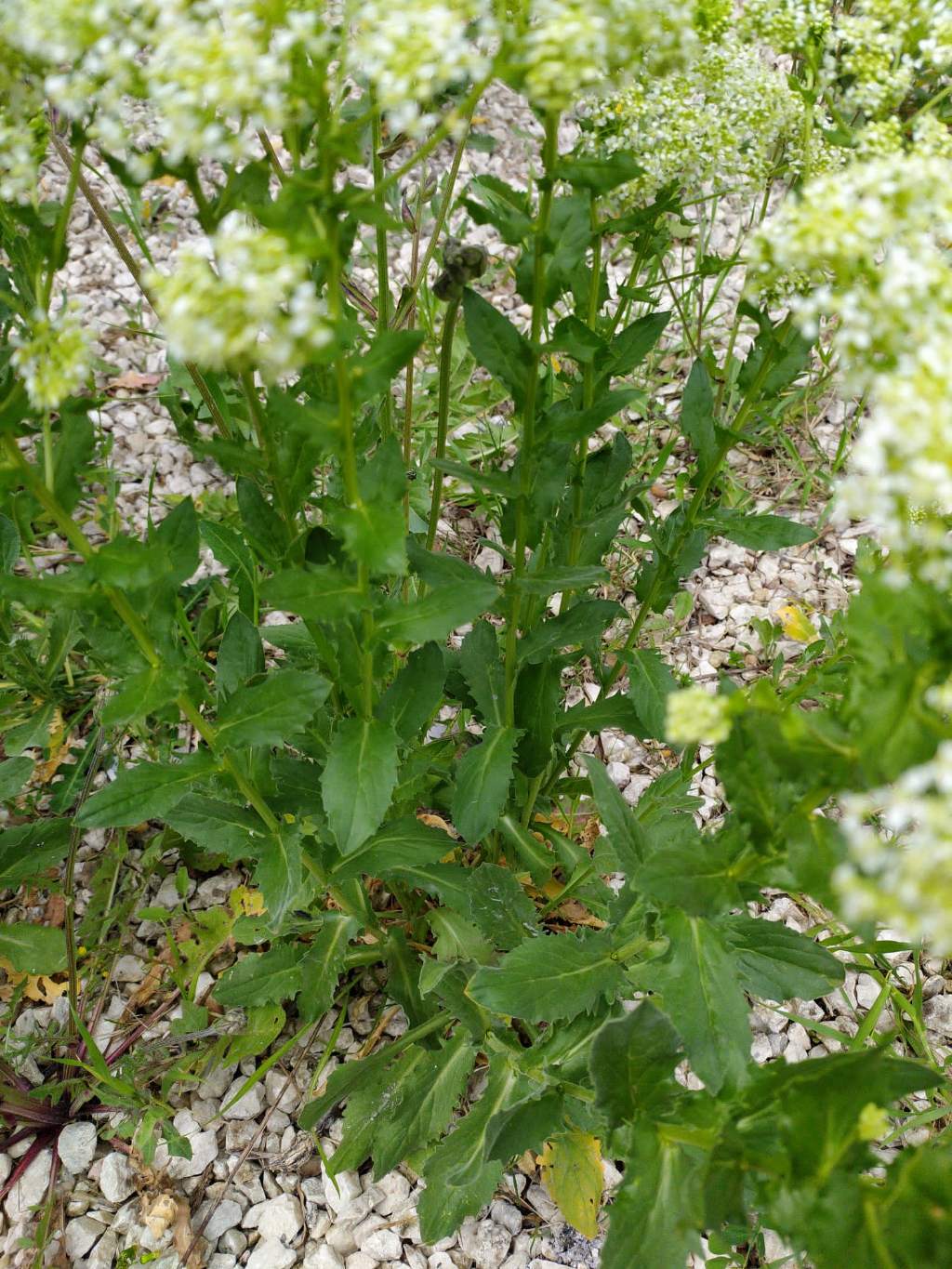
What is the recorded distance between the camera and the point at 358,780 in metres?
1.64

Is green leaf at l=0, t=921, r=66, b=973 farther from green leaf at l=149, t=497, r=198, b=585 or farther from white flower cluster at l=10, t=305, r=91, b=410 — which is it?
white flower cluster at l=10, t=305, r=91, b=410

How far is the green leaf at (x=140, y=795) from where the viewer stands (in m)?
1.67

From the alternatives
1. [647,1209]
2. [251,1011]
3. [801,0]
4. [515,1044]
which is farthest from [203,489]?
[647,1209]

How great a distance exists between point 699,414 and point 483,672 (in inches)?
28.8

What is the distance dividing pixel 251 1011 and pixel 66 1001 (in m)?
0.54

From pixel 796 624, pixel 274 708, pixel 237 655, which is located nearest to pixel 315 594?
pixel 274 708

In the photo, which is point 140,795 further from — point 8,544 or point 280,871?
point 8,544

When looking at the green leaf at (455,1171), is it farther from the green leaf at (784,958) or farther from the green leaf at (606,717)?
the green leaf at (606,717)

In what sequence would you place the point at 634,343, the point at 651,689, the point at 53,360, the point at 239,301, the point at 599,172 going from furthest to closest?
the point at 651,689 < the point at 634,343 < the point at 599,172 < the point at 53,360 < the point at 239,301

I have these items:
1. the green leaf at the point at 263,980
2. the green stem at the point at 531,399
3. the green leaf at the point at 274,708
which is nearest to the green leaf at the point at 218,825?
the green leaf at the point at 274,708

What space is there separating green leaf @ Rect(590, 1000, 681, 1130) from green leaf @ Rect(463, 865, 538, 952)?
653 mm

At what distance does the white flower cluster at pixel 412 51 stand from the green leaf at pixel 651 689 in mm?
1310

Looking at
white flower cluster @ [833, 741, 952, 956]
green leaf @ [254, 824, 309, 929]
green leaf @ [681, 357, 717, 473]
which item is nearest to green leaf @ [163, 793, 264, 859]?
green leaf @ [254, 824, 309, 929]

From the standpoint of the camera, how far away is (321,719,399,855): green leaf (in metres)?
1.61
